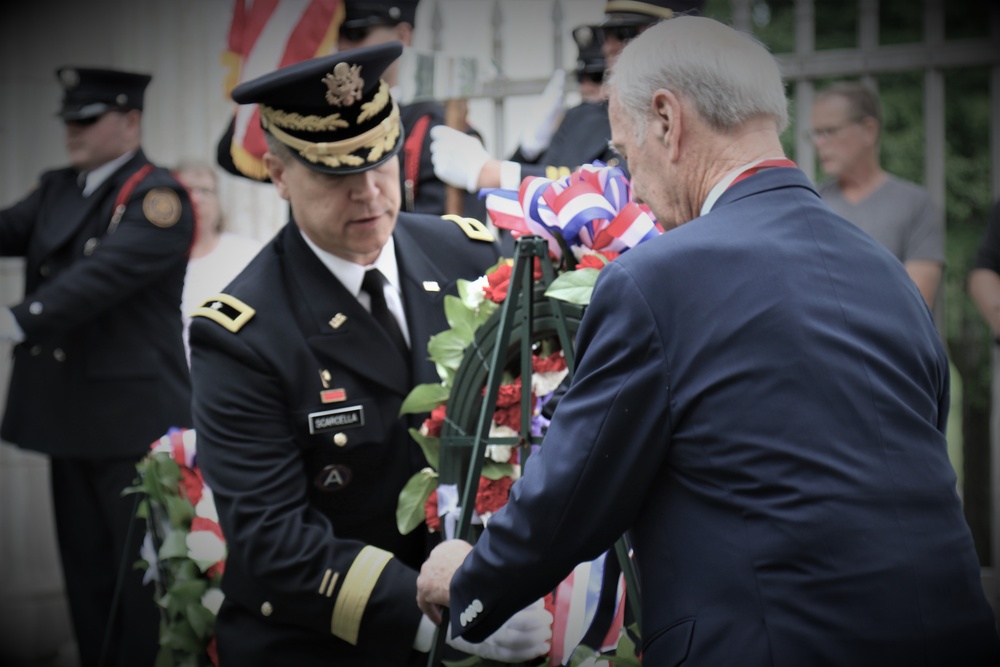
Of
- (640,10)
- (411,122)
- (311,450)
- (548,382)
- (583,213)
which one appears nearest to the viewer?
(583,213)

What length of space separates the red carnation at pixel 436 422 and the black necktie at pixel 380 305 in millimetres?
260

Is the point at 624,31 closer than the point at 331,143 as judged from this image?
No

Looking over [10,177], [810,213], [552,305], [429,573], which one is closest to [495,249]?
[552,305]

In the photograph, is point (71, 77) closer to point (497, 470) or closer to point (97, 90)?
point (97, 90)

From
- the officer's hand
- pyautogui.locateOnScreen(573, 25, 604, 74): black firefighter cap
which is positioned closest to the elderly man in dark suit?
the officer's hand

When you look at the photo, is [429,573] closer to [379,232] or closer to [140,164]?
[379,232]

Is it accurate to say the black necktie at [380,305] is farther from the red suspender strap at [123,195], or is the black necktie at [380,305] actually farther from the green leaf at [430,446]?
the red suspender strap at [123,195]

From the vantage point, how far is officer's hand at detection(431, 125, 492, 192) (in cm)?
442

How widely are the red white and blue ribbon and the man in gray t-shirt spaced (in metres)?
2.78

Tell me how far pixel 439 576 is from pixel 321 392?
24.6 inches

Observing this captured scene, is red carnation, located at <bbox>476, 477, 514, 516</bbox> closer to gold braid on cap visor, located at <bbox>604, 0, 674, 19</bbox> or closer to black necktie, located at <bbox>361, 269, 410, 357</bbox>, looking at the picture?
black necktie, located at <bbox>361, 269, 410, 357</bbox>

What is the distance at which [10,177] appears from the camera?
21.7 feet

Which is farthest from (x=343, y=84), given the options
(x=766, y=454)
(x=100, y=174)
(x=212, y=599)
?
(x=100, y=174)

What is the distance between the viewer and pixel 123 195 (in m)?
5.23
